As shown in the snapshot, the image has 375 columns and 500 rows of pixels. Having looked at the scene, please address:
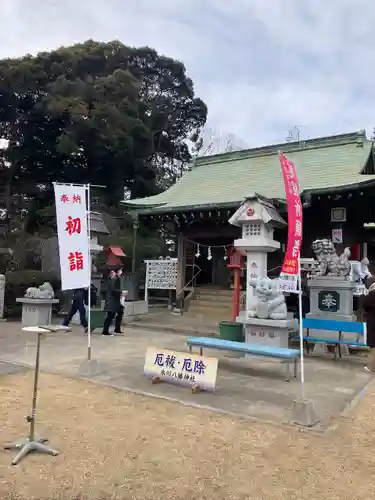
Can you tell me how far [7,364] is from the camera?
282 inches

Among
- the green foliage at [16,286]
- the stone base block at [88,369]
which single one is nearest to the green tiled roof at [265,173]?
the green foliage at [16,286]

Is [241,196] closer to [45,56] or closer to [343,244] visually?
[343,244]

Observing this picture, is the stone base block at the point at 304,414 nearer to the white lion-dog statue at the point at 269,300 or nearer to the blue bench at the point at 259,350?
the blue bench at the point at 259,350

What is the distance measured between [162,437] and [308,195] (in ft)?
30.6

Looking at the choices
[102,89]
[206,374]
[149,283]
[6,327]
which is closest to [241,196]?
[149,283]

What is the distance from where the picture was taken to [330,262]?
379 inches

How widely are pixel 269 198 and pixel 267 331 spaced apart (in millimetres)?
5016

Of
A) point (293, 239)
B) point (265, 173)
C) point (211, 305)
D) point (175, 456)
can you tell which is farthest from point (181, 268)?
point (175, 456)

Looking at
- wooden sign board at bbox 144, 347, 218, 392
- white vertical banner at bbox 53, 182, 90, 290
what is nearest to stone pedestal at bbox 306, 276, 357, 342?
wooden sign board at bbox 144, 347, 218, 392

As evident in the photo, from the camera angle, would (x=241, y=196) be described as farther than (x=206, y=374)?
Yes

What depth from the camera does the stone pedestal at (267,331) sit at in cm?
814

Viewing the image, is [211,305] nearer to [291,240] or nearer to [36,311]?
[36,311]

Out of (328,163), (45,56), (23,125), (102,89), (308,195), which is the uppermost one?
(45,56)

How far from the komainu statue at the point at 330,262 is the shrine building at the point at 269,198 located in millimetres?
2462
